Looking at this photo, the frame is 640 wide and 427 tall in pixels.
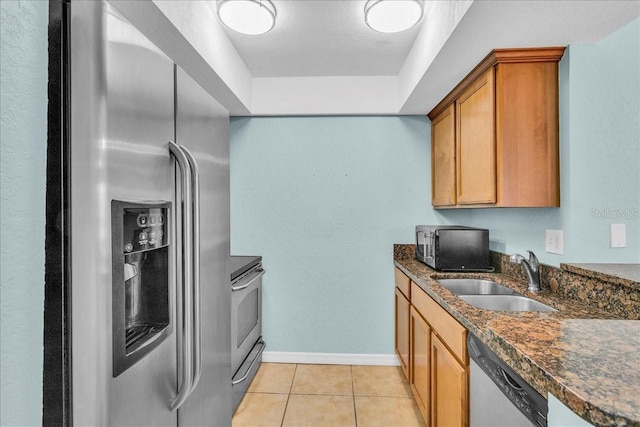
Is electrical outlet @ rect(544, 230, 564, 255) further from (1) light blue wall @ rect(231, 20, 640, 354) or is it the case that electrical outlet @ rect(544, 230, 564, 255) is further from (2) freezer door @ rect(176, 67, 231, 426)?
(2) freezer door @ rect(176, 67, 231, 426)

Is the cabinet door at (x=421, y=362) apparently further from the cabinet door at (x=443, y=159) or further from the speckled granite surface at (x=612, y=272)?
the cabinet door at (x=443, y=159)

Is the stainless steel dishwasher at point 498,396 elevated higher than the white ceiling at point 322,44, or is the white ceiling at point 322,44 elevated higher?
the white ceiling at point 322,44

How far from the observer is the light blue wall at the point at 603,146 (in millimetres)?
1660

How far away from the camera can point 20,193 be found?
528 millimetres

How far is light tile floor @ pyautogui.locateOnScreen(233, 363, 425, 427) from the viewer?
2189 mm

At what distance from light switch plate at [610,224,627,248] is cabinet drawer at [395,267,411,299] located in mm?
1159

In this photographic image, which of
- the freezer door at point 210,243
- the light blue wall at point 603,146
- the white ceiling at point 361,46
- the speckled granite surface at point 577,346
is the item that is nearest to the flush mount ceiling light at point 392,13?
the white ceiling at point 361,46

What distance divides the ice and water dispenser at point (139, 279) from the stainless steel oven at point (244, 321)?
1.22 metres

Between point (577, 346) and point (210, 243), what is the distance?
1060 millimetres

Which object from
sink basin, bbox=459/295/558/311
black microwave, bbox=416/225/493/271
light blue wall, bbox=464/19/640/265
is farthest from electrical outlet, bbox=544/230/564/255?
black microwave, bbox=416/225/493/271

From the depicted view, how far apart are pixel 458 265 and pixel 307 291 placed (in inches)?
51.2

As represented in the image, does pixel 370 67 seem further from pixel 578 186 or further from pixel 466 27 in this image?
pixel 578 186

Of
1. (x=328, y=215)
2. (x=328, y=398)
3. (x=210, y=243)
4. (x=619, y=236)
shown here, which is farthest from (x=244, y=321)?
(x=619, y=236)

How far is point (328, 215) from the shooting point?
305 centimetres
